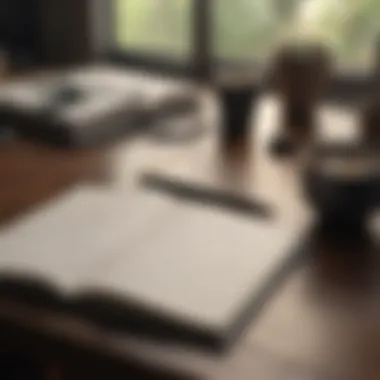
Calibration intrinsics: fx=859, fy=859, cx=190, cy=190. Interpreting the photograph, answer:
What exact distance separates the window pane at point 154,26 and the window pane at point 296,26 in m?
0.09

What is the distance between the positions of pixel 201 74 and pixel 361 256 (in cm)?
105

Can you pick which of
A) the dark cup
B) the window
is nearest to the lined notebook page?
the dark cup

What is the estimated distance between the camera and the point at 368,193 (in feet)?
3.22

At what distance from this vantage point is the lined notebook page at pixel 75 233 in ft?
2.92

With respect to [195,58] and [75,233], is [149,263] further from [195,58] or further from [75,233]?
[195,58]

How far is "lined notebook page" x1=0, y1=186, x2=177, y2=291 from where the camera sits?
2.92 feet

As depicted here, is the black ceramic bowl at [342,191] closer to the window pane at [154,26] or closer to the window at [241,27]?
the window at [241,27]

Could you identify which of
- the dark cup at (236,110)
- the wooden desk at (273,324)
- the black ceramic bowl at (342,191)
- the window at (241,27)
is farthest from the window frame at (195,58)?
the black ceramic bowl at (342,191)

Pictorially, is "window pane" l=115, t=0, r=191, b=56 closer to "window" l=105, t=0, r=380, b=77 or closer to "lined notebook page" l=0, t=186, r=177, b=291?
"window" l=105, t=0, r=380, b=77

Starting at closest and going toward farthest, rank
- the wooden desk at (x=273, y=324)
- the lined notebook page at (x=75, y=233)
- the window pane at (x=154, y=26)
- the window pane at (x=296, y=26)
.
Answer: the wooden desk at (x=273, y=324), the lined notebook page at (x=75, y=233), the window pane at (x=296, y=26), the window pane at (x=154, y=26)

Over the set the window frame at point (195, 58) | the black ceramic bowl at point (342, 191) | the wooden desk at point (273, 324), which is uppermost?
the window frame at point (195, 58)

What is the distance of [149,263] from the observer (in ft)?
2.94

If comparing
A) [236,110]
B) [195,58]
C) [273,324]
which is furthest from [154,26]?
[273,324]

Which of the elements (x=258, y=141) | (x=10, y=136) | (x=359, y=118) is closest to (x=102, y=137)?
(x=10, y=136)
